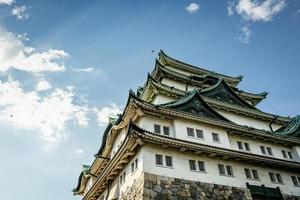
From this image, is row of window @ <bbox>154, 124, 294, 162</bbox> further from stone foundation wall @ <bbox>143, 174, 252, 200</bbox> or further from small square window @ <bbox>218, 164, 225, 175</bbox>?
stone foundation wall @ <bbox>143, 174, 252, 200</bbox>

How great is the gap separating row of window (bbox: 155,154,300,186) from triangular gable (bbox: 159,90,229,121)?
4.56 meters

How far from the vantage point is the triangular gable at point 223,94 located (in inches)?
1119

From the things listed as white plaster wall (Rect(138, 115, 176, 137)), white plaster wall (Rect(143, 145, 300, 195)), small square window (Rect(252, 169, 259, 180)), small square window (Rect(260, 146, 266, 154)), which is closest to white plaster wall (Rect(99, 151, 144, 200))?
white plaster wall (Rect(143, 145, 300, 195))

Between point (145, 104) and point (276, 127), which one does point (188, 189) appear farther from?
point (276, 127)

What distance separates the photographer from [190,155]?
18.8 metres

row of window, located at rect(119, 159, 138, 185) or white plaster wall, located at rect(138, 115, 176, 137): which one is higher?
white plaster wall, located at rect(138, 115, 176, 137)

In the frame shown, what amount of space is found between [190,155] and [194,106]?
513cm

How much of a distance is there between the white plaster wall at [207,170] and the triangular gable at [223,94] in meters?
9.61

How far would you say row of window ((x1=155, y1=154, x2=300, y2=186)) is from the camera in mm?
17656

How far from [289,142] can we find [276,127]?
6.78 metres

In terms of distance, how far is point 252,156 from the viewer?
65.0 feet

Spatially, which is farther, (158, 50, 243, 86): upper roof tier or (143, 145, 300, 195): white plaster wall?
(158, 50, 243, 86): upper roof tier

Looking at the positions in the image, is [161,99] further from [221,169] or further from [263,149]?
[221,169]

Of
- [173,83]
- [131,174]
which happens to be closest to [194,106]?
[131,174]
